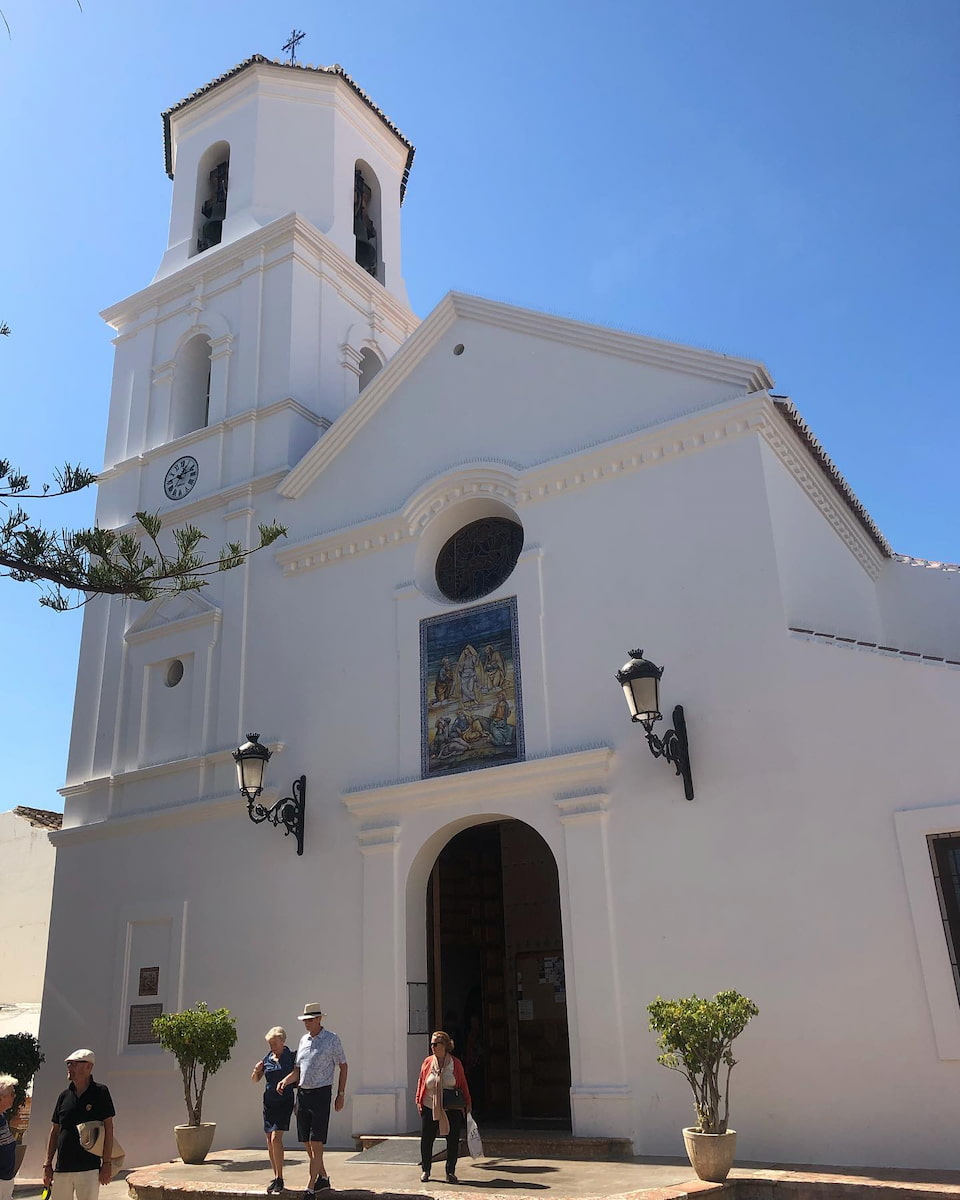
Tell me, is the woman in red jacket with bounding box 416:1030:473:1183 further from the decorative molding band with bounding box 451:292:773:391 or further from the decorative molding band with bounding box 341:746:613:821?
the decorative molding band with bounding box 451:292:773:391

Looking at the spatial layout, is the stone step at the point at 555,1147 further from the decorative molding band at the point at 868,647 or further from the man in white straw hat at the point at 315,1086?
the decorative molding band at the point at 868,647

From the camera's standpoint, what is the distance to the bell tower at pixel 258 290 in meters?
15.6

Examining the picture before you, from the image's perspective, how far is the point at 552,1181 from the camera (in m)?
8.12

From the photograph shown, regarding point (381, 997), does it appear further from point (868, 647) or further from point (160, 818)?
point (868, 647)

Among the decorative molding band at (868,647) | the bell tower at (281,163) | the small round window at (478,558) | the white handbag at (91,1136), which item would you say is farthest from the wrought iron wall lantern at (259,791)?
the bell tower at (281,163)

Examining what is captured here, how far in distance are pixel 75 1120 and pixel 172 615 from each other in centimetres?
891

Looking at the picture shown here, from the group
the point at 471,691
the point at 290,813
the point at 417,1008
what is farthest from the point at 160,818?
the point at 471,691

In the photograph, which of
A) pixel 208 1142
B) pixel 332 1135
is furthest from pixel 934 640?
pixel 208 1142

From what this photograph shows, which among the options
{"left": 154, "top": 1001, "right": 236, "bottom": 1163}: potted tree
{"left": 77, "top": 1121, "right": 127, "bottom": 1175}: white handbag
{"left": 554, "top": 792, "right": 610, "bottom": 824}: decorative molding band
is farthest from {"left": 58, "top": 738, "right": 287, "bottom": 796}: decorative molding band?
{"left": 77, "top": 1121, "right": 127, "bottom": 1175}: white handbag

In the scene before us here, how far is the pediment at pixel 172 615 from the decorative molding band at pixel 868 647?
7.69 metres

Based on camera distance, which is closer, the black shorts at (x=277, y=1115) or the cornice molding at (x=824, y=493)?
the black shorts at (x=277, y=1115)

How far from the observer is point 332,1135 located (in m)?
Result: 10.8

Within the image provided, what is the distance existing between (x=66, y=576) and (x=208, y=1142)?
5804 mm

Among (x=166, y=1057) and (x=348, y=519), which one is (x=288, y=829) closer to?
(x=166, y=1057)
